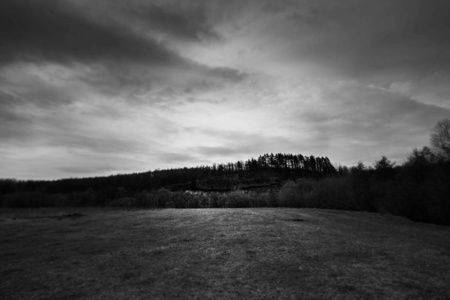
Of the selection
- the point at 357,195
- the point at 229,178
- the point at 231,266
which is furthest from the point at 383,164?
the point at 229,178

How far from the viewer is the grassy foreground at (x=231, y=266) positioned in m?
6.02

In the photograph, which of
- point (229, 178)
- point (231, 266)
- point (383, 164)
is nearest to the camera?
point (231, 266)

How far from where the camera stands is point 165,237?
12523 millimetres

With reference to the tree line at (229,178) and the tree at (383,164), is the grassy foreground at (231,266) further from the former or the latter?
the tree line at (229,178)

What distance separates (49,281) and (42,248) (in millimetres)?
5180

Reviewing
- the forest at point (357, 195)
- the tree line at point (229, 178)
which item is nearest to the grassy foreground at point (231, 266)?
the forest at point (357, 195)

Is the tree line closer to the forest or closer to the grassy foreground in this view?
the forest

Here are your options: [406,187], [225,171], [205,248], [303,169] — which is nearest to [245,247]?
[205,248]

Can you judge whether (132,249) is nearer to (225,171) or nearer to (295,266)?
(295,266)

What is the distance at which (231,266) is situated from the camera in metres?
7.77

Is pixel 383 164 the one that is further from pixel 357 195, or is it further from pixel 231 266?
pixel 231 266

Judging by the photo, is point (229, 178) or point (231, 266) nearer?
point (231, 266)

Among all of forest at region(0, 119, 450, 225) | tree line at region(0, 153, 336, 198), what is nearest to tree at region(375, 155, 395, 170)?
forest at region(0, 119, 450, 225)

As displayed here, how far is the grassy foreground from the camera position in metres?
6.02
